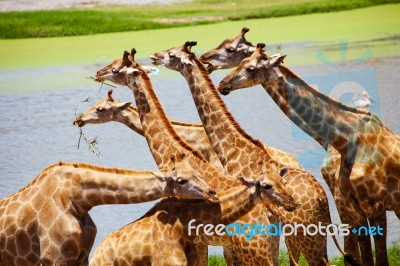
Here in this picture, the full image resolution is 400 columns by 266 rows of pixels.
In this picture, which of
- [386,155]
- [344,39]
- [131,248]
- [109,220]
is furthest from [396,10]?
[131,248]

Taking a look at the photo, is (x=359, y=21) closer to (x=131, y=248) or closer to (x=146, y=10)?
(x=146, y=10)

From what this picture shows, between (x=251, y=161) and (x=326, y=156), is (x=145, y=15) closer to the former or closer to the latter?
A: (x=326, y=156)

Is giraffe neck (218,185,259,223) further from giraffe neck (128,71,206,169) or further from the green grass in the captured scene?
the green grass

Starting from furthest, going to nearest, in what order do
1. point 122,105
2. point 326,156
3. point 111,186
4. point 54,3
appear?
point 54,3 < point 122,105 < point 326,156 < point 111,186

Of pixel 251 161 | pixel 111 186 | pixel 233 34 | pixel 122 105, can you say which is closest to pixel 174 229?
pixel 111 186

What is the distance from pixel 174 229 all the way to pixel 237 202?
1.47 ft

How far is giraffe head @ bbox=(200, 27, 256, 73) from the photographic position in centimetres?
1034

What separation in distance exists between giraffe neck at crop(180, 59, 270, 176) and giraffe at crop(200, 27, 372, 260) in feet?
1.80

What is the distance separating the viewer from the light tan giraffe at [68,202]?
782 centimetres

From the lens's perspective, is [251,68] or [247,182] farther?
[251,68]

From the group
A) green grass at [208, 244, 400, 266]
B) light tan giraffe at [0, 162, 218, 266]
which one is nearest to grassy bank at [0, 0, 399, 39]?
green grass at [208, 244, 400, 266]

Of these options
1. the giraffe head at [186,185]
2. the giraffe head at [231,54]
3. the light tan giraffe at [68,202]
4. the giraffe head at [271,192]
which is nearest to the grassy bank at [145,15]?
the giraffe head at [231,54]

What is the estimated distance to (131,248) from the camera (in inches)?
312

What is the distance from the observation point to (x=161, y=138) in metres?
8.98
